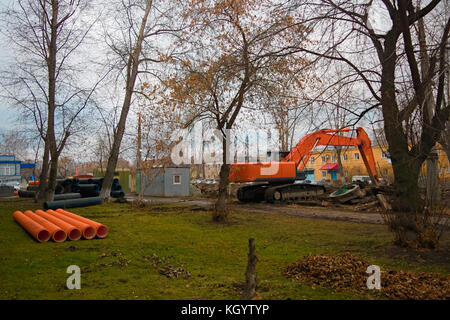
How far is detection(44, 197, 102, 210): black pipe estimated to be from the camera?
12.8 meters

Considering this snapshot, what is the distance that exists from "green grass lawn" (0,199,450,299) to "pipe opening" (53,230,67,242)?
23 cm

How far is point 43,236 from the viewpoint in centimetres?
792

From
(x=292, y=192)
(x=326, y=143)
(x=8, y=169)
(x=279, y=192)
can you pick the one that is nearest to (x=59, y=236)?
(x=326, y=143)

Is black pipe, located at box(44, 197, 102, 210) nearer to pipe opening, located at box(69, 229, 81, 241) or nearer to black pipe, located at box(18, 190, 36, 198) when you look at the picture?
pipe opening, located at box(69, 229, 81, 241)

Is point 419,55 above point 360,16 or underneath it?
underneath

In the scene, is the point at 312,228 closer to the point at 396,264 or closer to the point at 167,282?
the point at 396,264

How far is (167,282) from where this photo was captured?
5.25m

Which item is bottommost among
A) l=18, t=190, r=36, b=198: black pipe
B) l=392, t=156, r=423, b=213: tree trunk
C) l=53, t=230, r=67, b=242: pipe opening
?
l=53, t=230, r=67, b=242: pipe opening

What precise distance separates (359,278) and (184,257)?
3407 millimetres

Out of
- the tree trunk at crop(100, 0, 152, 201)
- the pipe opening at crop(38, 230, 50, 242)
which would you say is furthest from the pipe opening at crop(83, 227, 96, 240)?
the tree trunk at crop(100, 0, 152, 201)

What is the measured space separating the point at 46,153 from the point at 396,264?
1696cm

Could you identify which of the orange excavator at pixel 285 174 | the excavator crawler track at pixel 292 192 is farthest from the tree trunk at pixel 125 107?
the excavator crawler track at pixel 292 192

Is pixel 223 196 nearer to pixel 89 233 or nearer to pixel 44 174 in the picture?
pixel 89 233
